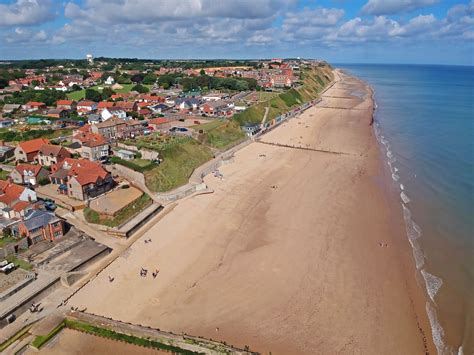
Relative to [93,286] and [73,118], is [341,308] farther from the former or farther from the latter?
[73,118]

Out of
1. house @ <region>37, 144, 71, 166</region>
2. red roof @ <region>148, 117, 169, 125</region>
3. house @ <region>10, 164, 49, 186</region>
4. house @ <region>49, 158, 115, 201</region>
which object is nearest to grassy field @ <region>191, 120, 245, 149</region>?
red roof @ <region>148, 117, 169, 125</region>

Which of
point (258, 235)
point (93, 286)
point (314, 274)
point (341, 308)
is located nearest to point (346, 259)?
point (314, 274)

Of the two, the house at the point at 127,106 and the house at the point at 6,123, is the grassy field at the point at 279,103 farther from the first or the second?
the house at the point at 6,123

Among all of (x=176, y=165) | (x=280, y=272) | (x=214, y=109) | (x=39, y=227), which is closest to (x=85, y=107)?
(x=214, y=109)

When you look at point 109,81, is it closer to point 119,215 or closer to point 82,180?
point 82,180

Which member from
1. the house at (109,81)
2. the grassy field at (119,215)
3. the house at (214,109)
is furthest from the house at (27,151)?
the house at (109,81)

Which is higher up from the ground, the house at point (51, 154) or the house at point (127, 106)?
the house at point (127, 106)
